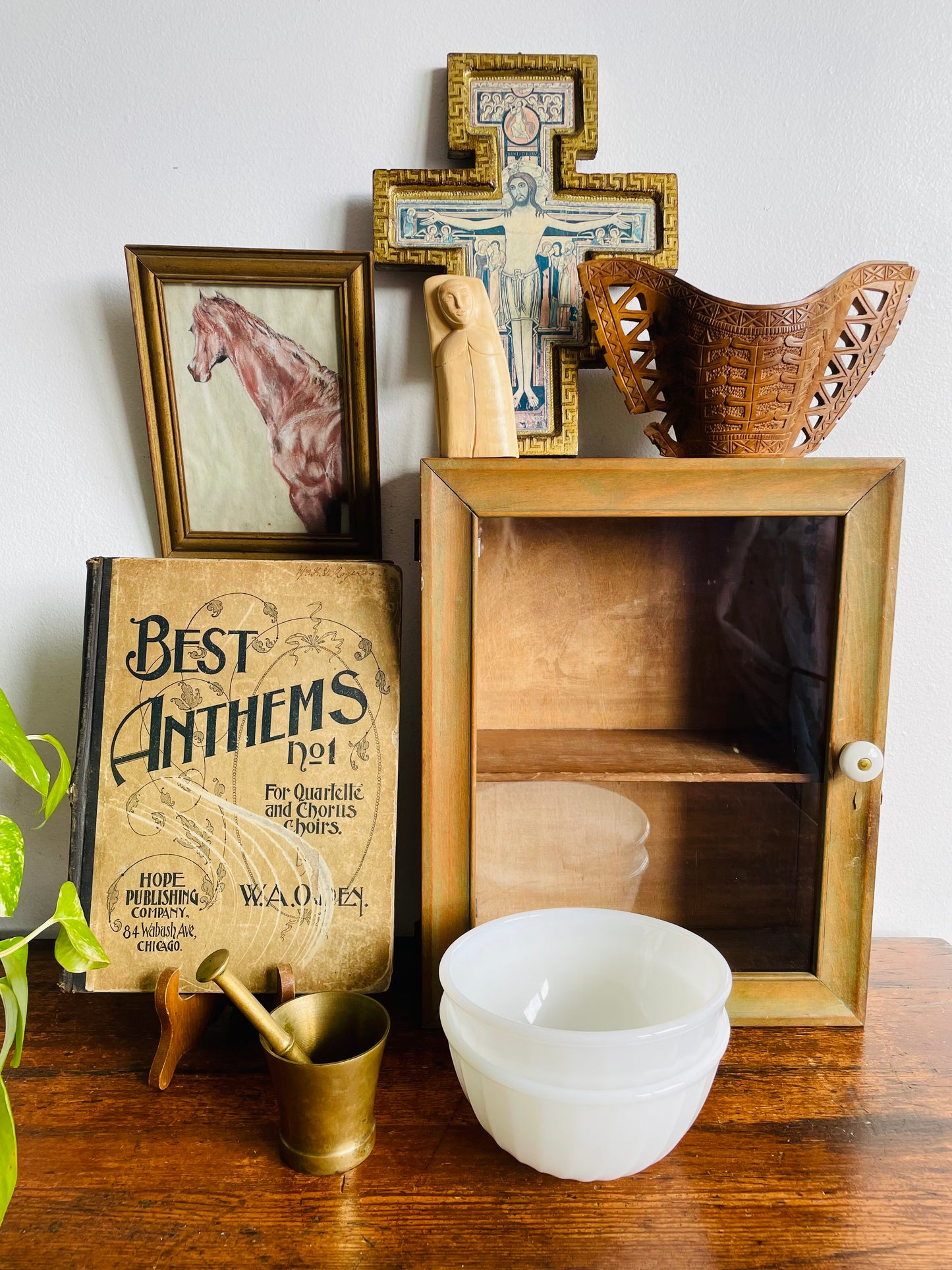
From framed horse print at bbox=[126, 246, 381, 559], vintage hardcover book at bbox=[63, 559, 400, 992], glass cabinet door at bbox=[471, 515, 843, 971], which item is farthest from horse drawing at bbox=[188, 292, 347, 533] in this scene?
glass cabinet door at bbox=[471, 515, 843, 971]

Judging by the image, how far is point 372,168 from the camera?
2.95 feet

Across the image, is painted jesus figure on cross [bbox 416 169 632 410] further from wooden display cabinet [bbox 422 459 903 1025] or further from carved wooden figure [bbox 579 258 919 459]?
wooden display cabinet [bbox 422 459 903 1025]

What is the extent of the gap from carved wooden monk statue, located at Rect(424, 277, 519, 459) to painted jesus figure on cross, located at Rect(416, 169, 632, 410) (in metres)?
0.08

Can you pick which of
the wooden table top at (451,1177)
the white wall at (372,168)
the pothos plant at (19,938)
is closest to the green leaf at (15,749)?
the pothos plant at (19,938)

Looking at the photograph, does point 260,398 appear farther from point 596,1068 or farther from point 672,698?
point 596,1068

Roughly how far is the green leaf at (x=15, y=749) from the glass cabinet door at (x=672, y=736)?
0.38 meters

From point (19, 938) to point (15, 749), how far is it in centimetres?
16

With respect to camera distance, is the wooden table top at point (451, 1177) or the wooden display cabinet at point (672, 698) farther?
the wooden display cabinet at point (672, 698)

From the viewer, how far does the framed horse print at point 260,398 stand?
0.86 metres

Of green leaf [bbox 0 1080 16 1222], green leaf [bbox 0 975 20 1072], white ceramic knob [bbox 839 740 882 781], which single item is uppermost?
white ceramic knob [bbox 839 740 882 781]

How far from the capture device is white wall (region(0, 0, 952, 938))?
883 mm

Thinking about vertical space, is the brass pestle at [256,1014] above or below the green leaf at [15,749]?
below

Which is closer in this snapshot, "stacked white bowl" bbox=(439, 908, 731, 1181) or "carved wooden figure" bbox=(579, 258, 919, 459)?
"stacked white bowl" bbox=(439, 908, 731, 1181)

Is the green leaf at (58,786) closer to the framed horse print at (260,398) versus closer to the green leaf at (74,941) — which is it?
the green leaf at (74,941)
